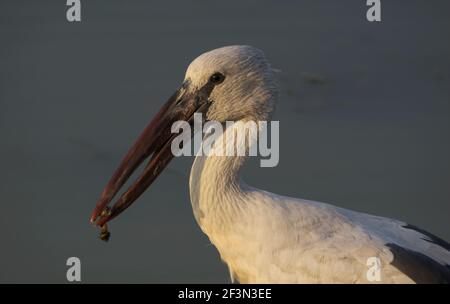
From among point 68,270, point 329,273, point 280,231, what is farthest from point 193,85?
point 68,270

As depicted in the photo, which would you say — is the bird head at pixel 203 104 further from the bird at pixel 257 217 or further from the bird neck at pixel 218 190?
the bird neck at pixel 218 190

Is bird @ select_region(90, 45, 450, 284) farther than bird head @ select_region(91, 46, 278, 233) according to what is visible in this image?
No

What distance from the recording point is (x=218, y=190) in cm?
581

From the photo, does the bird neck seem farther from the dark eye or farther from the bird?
the dark eye

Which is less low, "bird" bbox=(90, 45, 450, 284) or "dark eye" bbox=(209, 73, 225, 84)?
"dark eye" bbox=(209, 73, 225, 84)

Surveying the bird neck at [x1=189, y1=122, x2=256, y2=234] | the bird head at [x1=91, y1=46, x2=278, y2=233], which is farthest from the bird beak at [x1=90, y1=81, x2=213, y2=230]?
the bird neck at [x1=189, y1=122, x2=256, y2=234]

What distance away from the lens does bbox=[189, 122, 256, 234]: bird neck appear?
227 inches

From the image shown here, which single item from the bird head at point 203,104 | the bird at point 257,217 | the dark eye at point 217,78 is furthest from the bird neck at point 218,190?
the dark eye at point 217,78

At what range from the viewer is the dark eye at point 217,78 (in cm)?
586

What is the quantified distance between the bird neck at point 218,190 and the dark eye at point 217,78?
0.39m

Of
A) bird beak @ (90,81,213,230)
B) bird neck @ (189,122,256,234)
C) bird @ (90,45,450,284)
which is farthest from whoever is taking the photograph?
bird beak @ (90,81,213,230)

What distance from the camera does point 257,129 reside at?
5.98m
